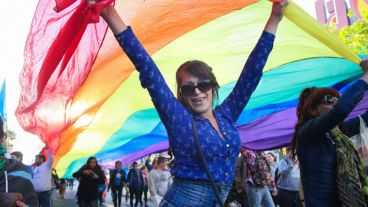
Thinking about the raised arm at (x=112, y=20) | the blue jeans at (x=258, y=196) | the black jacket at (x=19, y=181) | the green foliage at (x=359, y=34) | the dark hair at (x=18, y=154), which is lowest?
the blue jeans at (x=258, y=196)

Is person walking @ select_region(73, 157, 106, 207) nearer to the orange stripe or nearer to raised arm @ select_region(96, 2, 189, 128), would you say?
the orange stripe

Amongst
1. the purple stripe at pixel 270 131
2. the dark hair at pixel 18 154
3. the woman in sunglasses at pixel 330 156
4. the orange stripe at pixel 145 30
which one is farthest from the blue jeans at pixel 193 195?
the dark hair at pixel 18 154

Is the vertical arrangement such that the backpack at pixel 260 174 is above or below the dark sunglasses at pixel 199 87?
below

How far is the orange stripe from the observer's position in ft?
8.81

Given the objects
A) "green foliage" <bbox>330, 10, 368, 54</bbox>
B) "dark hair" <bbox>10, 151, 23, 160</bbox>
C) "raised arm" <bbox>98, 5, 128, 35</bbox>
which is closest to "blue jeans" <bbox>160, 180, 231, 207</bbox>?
"raised arm" <bbox>98, 5, 128, 35</bbox>

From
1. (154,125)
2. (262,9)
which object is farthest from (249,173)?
(262,9)

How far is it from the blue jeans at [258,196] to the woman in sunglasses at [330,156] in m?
5.12

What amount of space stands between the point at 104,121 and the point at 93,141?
2.77ft

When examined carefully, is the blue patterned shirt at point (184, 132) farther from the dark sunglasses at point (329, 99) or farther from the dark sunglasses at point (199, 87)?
the dark sunglasses at point (329, 99)

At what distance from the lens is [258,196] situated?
7.57 m

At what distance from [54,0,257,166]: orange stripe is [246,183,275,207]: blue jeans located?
16.3 ft

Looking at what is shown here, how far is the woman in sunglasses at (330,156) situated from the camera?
2.32m

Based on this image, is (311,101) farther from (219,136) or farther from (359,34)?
(359,34)

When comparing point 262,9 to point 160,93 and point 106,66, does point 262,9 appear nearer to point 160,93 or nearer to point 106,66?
point 106,66
